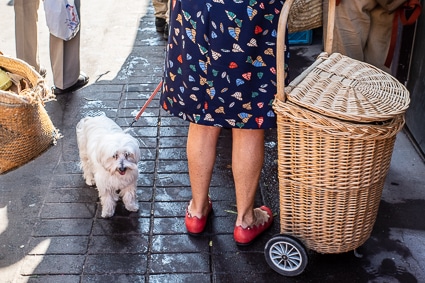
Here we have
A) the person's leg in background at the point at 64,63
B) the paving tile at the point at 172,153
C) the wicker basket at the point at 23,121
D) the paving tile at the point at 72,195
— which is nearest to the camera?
the wicker basket at the point at 23,121

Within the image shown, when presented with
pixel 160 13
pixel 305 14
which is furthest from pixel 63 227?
pixel 160 13

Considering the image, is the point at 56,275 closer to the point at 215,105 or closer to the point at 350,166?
the point at 215,105

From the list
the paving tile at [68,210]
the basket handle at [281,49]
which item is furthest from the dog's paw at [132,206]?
the basket handle at [281,49]

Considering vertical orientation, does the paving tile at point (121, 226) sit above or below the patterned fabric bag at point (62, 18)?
below

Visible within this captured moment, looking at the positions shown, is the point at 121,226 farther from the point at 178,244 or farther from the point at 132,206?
the point at 178,244

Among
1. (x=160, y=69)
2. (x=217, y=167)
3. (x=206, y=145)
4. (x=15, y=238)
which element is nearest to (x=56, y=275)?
(x=15, y=238)

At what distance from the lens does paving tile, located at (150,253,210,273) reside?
346 centimetres

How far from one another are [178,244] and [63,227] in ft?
2.49

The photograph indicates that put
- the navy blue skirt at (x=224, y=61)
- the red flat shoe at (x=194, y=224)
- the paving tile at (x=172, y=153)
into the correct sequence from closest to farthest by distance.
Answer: the navy blue skirt at (x=224, y=61), the red flat shoe at (x=194, y=224), the paving tile at (x=172, y=153)

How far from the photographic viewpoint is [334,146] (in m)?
2.92

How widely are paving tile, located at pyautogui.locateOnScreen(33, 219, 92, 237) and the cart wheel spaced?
1184 mm

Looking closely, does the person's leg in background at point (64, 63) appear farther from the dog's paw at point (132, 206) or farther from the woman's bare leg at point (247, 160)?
the woman's bare leg at point (247, 160)

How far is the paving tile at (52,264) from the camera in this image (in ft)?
11.3

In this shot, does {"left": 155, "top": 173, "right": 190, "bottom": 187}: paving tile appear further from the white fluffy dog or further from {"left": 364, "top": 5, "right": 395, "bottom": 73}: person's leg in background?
{"left": 364, "top": 5, "right": 395, "bottom": 73}: person's leg in background
